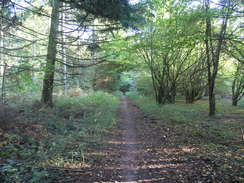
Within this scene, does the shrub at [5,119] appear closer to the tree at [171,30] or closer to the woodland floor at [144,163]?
the woodland floor at [144,163]

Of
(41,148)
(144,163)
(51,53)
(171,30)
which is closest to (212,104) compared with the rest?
(171,30)

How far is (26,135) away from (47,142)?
720 mm

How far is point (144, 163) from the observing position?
387 cm

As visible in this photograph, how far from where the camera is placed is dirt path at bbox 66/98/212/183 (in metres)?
3.20

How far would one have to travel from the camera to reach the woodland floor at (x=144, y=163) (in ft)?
10.5

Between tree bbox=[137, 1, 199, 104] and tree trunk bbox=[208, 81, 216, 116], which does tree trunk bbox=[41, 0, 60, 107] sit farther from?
tree trunk bbox=[208, 81, 216, 116]

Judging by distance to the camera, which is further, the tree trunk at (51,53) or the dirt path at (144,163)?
the tree trunk at (51,53)

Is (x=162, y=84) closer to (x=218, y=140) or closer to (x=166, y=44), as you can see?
(x=166, y=44)

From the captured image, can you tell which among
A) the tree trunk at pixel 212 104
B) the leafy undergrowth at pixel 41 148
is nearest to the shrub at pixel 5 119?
the leafy undergrowth at pixel 41 148

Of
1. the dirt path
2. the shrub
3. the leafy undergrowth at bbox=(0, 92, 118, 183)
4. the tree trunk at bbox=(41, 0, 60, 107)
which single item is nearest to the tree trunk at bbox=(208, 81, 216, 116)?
the dirt path

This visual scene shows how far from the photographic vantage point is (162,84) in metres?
13.1

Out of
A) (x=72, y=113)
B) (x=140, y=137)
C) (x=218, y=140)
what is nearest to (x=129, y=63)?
(x=72, y=113)

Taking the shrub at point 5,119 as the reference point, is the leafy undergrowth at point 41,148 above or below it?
below

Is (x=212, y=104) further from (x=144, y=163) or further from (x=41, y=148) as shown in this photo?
(x=41, y=148)
